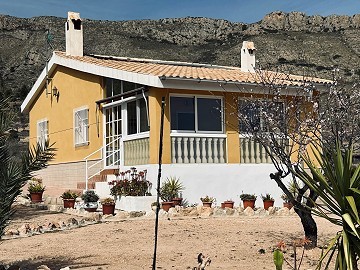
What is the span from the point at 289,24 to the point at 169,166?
7162cm

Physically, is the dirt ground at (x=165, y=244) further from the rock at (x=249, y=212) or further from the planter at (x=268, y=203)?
the planter at (x=268, y=203)

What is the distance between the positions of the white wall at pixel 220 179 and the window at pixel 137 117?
1246 millimetres

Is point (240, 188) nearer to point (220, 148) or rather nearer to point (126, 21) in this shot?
point (220, 148)

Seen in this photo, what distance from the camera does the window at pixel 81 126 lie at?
19.8m

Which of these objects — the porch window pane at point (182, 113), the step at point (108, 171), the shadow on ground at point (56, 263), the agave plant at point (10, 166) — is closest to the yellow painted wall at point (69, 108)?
the step at point (108, 171)

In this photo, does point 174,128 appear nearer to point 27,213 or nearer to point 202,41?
point 27,213

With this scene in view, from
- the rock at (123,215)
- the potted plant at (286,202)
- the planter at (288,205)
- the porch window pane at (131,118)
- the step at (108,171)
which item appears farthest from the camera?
the step at (108,171)

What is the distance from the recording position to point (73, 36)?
21219 millimetres

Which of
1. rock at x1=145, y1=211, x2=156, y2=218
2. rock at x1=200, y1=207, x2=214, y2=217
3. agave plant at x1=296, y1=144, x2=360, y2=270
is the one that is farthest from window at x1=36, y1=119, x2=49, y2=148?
agave plant at x1=296, y1=144, x2=360, y2=270

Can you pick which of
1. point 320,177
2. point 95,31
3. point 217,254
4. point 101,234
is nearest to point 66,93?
point 101,234

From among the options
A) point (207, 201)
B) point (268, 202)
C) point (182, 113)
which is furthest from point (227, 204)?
point (182, 113)

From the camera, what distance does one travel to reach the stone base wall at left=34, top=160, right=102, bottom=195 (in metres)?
19.8

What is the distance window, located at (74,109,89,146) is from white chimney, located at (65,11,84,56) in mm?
2522

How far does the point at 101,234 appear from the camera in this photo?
34.3 feet
